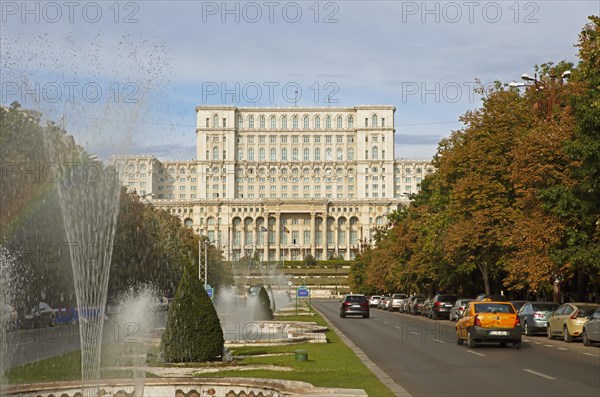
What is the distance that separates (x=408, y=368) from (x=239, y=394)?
7123 mm

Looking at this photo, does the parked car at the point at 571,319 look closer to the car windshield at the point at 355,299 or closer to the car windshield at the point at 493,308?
the car windshield at the point at 493,308

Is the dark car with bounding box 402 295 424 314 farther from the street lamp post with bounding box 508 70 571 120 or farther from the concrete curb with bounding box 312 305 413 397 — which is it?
the concrete curb with bounding box 312 305 413 397

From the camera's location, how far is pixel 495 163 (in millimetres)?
48594

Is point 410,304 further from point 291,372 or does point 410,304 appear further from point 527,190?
point 291,372

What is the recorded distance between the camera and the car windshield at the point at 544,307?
39688 millimetres

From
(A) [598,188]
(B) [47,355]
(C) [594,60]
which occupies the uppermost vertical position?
(C) [594,60]

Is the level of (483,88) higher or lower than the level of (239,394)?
higher

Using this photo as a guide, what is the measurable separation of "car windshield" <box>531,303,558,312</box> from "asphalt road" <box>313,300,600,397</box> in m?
4.32

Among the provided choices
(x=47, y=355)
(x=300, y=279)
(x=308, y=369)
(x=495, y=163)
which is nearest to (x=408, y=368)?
(x=308, y=369)

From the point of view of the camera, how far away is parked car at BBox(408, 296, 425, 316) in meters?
70.7

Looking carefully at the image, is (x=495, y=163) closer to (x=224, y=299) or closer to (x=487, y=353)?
(x=487, y=353)

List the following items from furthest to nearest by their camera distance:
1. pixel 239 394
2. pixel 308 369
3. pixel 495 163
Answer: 1. pixel 495 163
2. pixel 308 369
3. pixel 239 394

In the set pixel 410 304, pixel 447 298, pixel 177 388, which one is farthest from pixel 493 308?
pixel 410 304

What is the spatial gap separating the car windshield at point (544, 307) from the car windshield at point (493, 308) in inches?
392
